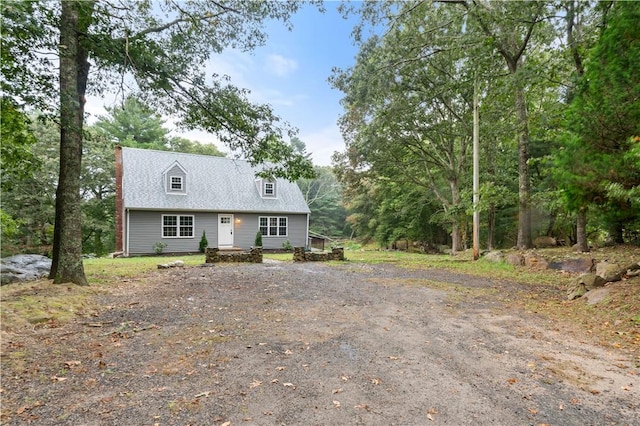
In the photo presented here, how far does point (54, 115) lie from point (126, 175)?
11.9 m

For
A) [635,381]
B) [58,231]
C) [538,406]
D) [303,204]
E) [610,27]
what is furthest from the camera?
[303,204]

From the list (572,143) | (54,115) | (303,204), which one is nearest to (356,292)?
(572,143)

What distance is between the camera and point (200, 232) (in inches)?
687

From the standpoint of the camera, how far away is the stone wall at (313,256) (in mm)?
12812

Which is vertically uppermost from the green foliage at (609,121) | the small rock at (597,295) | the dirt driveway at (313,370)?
the green foliage at (609,121)

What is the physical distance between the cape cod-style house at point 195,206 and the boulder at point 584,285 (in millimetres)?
15279

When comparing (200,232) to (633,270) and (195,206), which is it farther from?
(633,270)

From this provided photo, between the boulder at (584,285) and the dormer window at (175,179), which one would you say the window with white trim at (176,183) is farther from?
the boulder at (584,285)

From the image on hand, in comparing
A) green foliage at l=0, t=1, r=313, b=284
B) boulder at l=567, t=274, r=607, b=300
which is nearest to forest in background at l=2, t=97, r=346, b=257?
green foliage at l=0, t=1, r=313, b=284

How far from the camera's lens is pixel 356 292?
6676 millimetres

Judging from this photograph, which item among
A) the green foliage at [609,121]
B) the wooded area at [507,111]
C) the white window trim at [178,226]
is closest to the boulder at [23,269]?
the white window trim at [178,226]

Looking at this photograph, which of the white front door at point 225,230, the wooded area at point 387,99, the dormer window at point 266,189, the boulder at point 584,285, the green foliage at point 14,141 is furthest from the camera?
the dormer window at point 266,189

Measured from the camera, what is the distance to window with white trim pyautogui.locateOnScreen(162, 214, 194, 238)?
651 inches

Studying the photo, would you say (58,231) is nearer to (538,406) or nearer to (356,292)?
(356,292)
